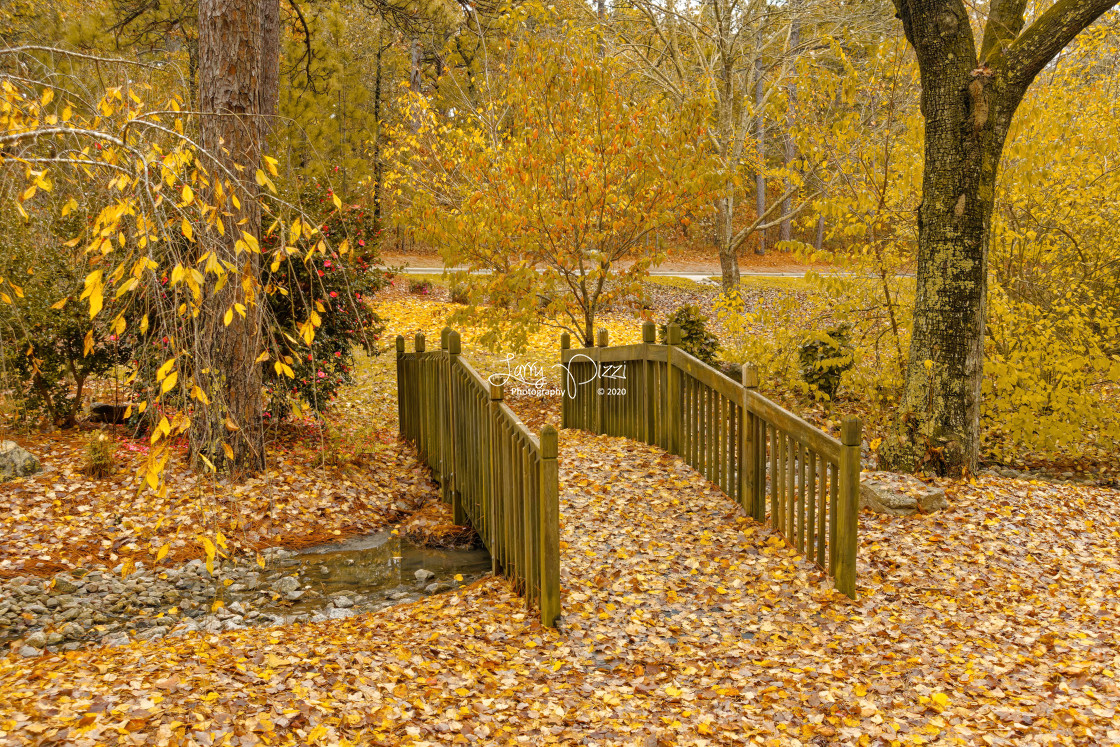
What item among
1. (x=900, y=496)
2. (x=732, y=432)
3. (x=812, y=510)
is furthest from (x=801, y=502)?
(x=900, y=496)

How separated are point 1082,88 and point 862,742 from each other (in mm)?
8317

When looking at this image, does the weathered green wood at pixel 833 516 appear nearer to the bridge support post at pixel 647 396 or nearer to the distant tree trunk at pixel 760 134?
the bridge support post at pixel 647 396

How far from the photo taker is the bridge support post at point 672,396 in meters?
7.02

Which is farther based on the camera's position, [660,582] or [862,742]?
[660,582]

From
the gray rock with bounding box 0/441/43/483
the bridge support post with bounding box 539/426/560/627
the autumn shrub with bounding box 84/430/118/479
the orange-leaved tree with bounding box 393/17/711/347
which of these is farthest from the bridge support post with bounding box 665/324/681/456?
the gray rock with bounding box 0/441/43/483

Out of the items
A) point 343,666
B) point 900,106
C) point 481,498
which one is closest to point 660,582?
point 481,498

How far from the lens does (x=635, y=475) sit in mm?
7047

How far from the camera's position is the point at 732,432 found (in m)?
6.14

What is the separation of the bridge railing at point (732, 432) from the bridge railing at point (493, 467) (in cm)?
165

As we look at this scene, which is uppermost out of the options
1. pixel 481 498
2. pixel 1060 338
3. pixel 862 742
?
pixel 1060 338

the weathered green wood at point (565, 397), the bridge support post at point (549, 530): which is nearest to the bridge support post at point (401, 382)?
the weathered green wood at point (565, 397)

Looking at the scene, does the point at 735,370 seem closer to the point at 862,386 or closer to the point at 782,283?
the point at 862,386

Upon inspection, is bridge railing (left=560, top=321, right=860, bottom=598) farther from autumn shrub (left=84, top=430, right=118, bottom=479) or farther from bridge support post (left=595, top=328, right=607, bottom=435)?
autumn shrub (left=84, top=430, right=118, bottom=479)

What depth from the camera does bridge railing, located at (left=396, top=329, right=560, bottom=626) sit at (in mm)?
4543
